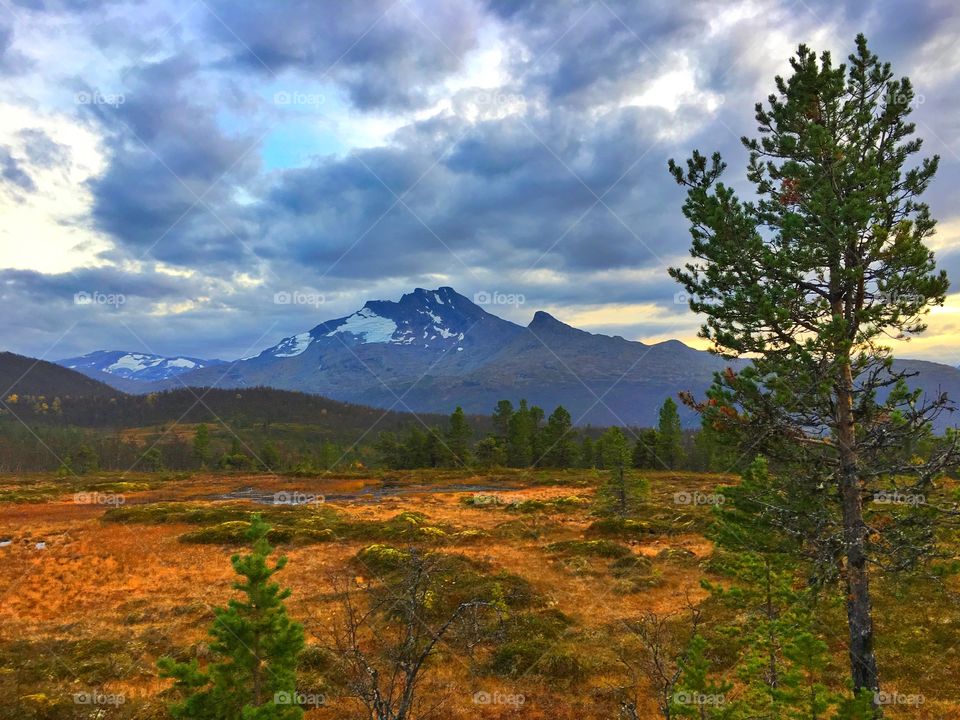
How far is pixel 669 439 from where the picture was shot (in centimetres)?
8500

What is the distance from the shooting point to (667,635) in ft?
59.8

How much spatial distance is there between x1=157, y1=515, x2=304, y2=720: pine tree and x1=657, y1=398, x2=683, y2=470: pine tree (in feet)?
260

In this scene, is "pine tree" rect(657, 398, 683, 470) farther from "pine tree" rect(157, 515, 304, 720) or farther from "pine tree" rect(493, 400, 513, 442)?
"pine tree" rect(157, 515, 304, 720)

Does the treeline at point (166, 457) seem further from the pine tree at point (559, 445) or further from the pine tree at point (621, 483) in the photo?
the pine tree at point (621, 483)

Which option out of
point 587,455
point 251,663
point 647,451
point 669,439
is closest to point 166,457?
point 587,455

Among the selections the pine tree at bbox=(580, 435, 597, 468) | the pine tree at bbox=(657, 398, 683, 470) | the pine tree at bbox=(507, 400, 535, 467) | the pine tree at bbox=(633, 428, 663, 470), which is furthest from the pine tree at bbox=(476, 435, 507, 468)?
the pine tree at bbox=(657, 398, 683, 470)

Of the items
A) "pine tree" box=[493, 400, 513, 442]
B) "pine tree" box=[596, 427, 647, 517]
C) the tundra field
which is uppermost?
"pine tree" box=[493, 400, 513, 442]

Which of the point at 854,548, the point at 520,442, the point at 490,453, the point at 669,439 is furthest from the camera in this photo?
the point at 520,442

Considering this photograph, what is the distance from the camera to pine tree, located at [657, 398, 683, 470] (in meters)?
83.4

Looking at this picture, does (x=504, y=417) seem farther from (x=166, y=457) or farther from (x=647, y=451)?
(x=166, y=457)

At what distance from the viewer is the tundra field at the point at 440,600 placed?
14.4 m

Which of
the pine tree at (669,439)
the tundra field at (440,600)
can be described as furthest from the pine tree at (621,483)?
the pine tree at (669,439)

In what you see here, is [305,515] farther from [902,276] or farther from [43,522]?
[902,276]

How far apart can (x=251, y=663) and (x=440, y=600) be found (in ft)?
45.2
